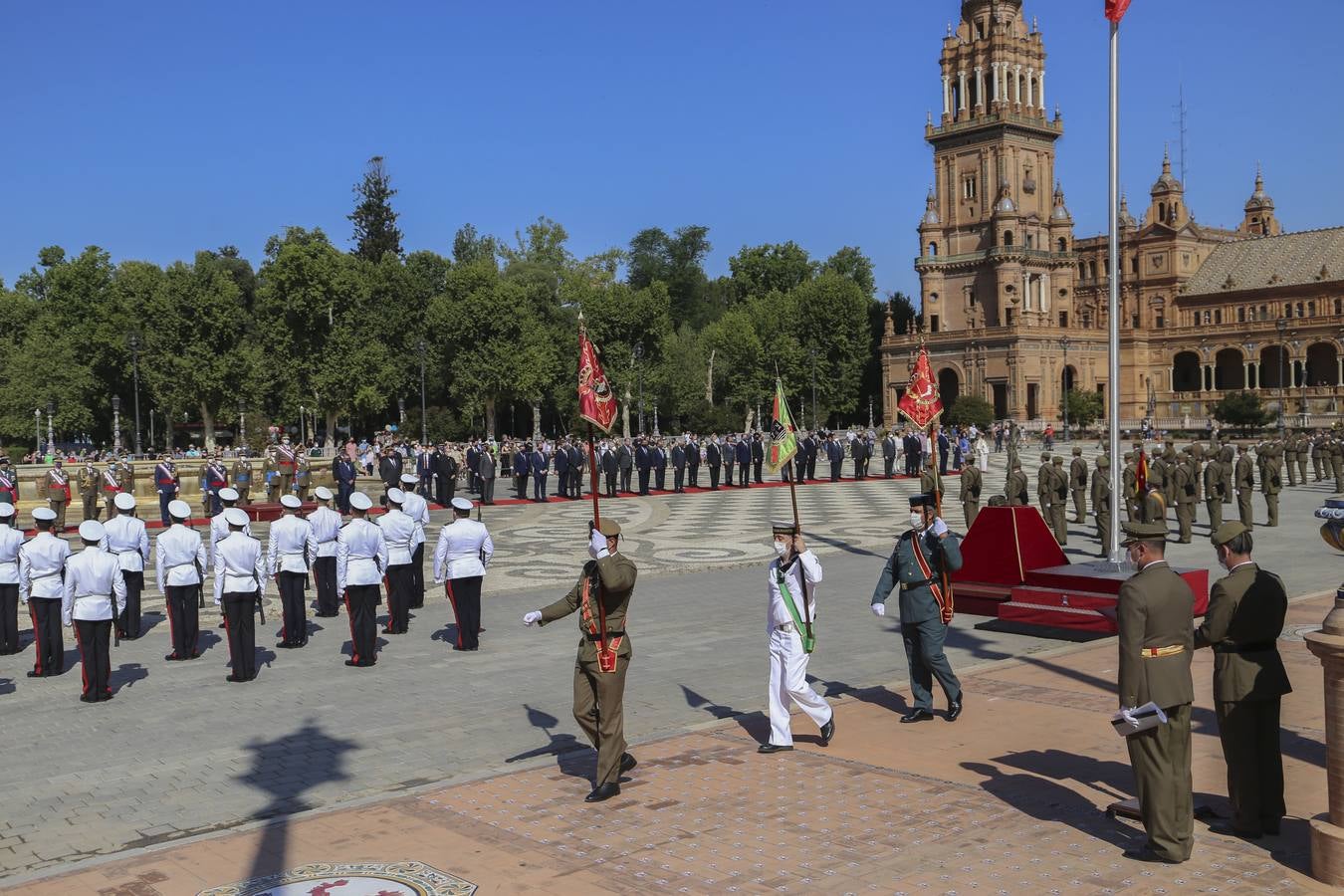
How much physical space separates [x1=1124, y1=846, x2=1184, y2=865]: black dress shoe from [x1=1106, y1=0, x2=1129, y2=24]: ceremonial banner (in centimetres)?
1361

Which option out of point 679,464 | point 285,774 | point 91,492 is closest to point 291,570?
point 285,774

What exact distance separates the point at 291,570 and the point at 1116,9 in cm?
1378

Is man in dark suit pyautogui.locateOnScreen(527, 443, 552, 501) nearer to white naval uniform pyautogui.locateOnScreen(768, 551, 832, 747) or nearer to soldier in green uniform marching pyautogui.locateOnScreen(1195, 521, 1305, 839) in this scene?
white naval uniform pyautogui.locateOnScreen(768, 551, 832, 747)

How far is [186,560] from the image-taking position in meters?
14.9

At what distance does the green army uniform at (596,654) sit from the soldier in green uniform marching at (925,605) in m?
2.72

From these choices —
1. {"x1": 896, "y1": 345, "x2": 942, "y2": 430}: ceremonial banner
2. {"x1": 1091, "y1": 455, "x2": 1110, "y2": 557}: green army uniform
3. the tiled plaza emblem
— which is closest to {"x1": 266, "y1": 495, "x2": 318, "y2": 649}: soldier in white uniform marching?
the tiled plaza emblem

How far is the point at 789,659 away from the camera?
10.1 m

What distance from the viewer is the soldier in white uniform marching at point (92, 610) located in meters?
12.8

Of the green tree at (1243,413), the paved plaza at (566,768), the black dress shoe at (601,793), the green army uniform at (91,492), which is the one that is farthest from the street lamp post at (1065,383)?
the black dress shoe at (601,793)

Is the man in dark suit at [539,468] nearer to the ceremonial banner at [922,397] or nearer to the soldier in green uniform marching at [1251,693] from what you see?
the ceremonial banner at [922,397]

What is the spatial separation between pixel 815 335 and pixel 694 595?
75.8m

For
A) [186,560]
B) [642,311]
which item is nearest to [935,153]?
[642,311]

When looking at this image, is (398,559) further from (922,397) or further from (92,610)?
(922,397)

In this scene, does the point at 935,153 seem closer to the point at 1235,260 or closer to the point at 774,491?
the point at 1235,260
